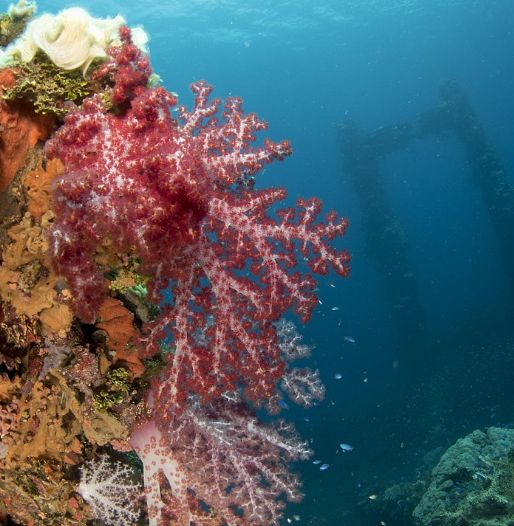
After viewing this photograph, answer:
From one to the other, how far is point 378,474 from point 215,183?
1897 cm

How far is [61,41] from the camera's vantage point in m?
3.31

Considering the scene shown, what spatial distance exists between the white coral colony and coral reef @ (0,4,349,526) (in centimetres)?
1

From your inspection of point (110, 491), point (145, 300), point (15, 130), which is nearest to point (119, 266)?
point (145, 300)

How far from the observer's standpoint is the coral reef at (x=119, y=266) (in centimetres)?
304

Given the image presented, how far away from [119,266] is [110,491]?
2.59m

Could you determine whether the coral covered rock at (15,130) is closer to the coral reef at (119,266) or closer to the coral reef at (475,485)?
the coral reef at (119,266)

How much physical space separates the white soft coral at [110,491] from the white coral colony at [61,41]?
3.92 metres

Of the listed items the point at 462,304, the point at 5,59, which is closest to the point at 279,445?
the point at 5,59

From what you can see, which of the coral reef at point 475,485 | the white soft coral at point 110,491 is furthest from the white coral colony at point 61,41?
the coral reef at point 475,485

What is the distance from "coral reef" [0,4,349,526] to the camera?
3043mm

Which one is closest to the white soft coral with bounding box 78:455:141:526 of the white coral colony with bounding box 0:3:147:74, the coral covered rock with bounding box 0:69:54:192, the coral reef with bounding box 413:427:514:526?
the coral covered rock with bounding box 0:69:54:192

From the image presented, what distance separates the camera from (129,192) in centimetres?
297

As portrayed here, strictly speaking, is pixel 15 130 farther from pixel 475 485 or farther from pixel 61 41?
pixel 475 485

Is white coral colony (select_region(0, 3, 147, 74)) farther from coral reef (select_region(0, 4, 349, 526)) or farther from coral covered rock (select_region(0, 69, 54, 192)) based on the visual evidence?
coral covered rock (select_region(0, 69, 54, 192))
